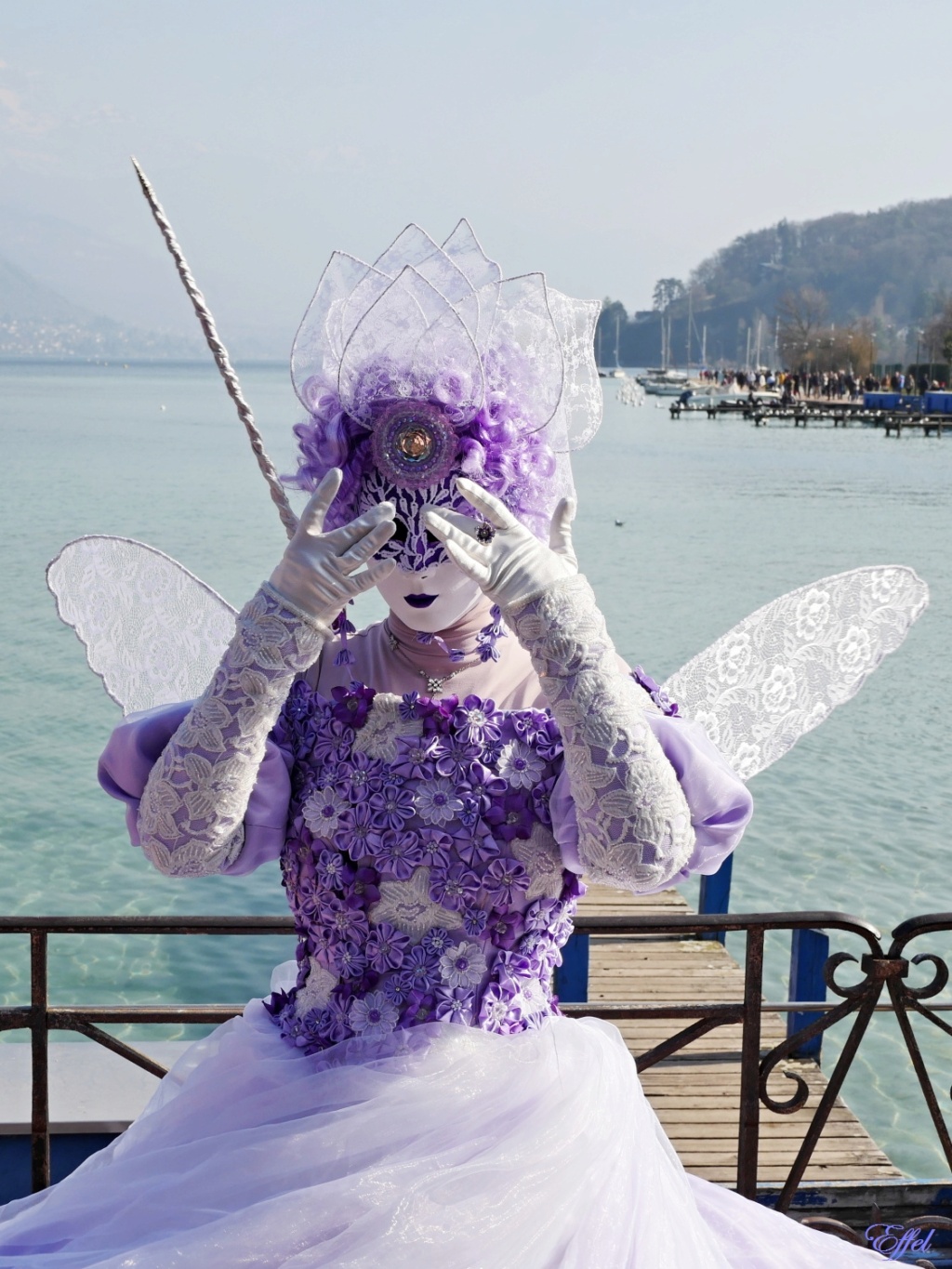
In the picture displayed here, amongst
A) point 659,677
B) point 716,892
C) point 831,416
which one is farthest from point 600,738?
point 831,416

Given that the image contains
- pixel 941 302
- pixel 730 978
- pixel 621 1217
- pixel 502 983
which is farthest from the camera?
pixel 941 302

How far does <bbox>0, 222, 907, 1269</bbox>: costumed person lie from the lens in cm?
157

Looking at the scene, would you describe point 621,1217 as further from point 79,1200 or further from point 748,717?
point 748,717

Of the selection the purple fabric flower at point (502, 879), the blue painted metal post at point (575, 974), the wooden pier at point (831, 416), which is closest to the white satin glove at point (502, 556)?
the purple fabric flower at point (502, 879)

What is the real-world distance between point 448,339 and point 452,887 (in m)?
0.71

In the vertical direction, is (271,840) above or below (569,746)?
below

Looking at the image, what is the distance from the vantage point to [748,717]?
7.16 ft

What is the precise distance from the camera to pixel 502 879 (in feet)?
5.65

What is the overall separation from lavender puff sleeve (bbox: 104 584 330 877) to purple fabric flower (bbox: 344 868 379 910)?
0.17 metres

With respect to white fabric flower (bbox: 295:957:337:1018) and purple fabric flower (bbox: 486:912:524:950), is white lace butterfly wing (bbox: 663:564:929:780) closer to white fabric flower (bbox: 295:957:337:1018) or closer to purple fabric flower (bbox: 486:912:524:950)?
purple fabric flower (bbox: 486:912:524:950)

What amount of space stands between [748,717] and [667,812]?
602 mm

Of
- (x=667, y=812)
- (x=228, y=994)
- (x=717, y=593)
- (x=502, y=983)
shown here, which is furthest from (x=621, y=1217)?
(x=717, y=593)

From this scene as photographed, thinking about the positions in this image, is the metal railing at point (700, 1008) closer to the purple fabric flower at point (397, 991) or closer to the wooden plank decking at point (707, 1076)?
the purple fabric flower at point (397, 991)

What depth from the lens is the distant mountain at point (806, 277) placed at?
531ft
